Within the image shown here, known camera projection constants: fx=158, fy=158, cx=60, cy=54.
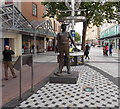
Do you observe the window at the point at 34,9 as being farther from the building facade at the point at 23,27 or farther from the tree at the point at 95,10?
the tree at the point at 95,10

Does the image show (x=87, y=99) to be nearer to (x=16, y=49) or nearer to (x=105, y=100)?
(x=105, y=100)

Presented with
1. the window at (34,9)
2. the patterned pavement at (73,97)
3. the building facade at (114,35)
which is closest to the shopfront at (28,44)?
the window at (34,9)

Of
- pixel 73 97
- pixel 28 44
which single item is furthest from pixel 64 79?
pixel 28 44

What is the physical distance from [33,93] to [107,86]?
119 inches

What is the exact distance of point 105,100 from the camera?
4887 millimetres

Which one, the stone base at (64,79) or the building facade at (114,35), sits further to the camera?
the building facade at (114,35)

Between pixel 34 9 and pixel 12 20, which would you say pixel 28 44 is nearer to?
pixel 34 9

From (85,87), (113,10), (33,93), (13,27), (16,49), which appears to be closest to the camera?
(33,93)

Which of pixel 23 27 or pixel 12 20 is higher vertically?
pixel 12 20

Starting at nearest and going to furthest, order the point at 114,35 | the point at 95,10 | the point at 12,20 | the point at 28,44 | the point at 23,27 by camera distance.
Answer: the point at 12,20 → the point at 95,10 → the point at 23,27 → the point at 28,44 → the point at 114,35

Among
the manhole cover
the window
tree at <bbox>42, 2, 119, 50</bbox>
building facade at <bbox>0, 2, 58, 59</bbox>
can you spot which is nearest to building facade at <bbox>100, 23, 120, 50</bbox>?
building facade at <bbox>0, 2, 58, 59</bbox>

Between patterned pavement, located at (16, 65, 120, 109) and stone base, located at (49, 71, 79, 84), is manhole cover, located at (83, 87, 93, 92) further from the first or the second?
stone base, located at (49, 71, 79, 84)

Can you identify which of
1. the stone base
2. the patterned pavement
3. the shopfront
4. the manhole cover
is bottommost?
the patterned pavement

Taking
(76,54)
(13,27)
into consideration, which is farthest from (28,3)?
(76,54)
